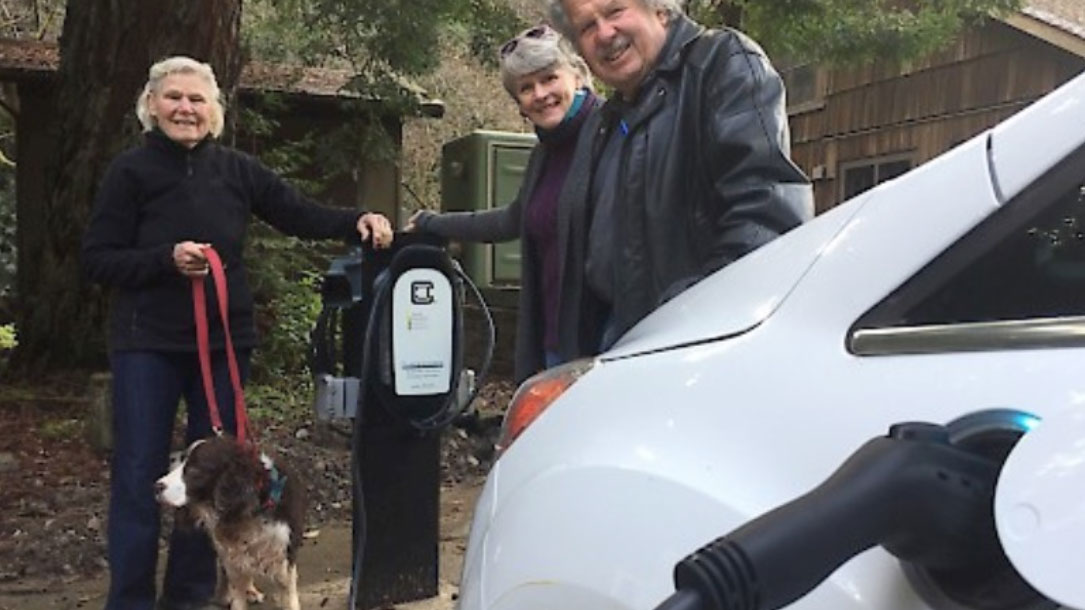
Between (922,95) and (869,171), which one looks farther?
(869,171)

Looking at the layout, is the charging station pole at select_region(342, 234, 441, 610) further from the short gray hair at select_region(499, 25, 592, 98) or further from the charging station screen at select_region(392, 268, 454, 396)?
the short gray hair at select_region(499, 25, 592, 98)

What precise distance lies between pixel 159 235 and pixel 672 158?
1.89m

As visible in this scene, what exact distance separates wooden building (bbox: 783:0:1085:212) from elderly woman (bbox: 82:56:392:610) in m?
6.96

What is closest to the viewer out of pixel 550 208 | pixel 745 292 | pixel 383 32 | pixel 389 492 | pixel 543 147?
pixel 745 292

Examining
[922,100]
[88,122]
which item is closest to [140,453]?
[88,122]

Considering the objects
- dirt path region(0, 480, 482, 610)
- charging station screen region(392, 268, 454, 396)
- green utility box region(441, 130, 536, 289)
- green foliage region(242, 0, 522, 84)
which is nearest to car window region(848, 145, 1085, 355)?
charging station screen region(392, 268, 454, 396)

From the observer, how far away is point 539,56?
10.9 feet

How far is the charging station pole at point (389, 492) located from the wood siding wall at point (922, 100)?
7.05 metres

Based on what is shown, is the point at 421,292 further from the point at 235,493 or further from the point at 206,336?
the point at 235,493

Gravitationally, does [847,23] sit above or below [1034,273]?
above

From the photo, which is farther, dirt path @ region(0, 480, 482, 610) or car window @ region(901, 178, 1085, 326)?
dirt path @ region(0, 480, 482, 610)

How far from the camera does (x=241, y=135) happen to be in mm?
9594

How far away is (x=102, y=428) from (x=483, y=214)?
3.18 meters

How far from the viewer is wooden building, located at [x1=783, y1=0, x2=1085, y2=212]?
33.4ft
